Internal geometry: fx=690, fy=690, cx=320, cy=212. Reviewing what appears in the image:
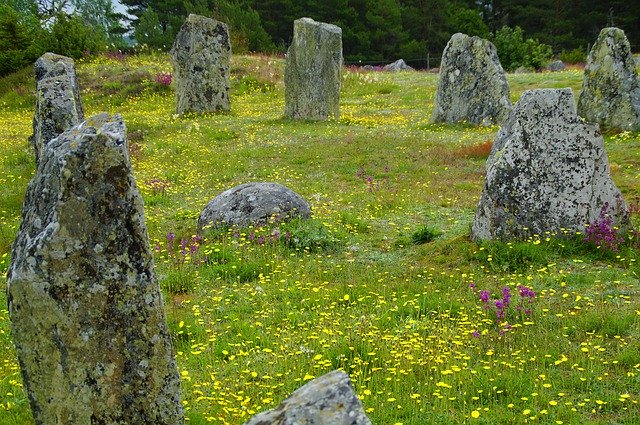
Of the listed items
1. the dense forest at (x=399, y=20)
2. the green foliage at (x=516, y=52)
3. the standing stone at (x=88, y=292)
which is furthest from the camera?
the dense forest at (x=399, y=20)

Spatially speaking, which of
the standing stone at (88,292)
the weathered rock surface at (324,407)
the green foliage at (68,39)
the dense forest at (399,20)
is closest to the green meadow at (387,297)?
the standing stone at (88,292)

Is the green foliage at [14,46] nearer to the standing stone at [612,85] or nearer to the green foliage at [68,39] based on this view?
the green foliage at [68,39]

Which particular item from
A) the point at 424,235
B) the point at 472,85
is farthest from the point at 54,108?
the point at 472,85

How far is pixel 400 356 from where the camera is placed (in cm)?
733

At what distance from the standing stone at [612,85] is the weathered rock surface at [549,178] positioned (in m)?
11.2

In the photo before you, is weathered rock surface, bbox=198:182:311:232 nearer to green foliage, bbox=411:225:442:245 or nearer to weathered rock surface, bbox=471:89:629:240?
green foliage, bbox=411:225:442:245

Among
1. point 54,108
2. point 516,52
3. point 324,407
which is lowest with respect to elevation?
point 324,407

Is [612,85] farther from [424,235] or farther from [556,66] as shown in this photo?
[556,66]

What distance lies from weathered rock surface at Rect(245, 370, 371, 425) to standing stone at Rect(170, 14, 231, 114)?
25.7 metres

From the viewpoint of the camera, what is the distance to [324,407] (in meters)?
3.70

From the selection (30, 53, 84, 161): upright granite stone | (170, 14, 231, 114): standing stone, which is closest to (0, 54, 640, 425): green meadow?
(30, 53, 84, 161): upright granite stone

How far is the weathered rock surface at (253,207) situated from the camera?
41.4ft

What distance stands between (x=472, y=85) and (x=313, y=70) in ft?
19.3

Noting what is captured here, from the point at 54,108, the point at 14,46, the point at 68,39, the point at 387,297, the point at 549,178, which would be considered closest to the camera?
the point at 387,297
